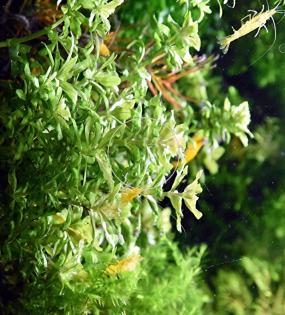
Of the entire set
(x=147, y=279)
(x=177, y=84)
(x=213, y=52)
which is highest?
(x=213, y=52)

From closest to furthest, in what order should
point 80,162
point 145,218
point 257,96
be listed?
point 80,162 < point 257,96 < point 145,218

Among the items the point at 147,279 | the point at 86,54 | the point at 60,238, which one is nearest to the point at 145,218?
the point at 147,279

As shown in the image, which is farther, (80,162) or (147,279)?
(147,279)

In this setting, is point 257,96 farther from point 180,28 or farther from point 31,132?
point 31,132

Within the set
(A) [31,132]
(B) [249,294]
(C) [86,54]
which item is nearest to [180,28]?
(C) [86,54]

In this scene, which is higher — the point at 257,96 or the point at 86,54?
the point at 86,54

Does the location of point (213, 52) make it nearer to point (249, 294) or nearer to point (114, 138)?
point (114, 138)

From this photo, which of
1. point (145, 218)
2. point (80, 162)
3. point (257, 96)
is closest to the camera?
point (80, 162)
